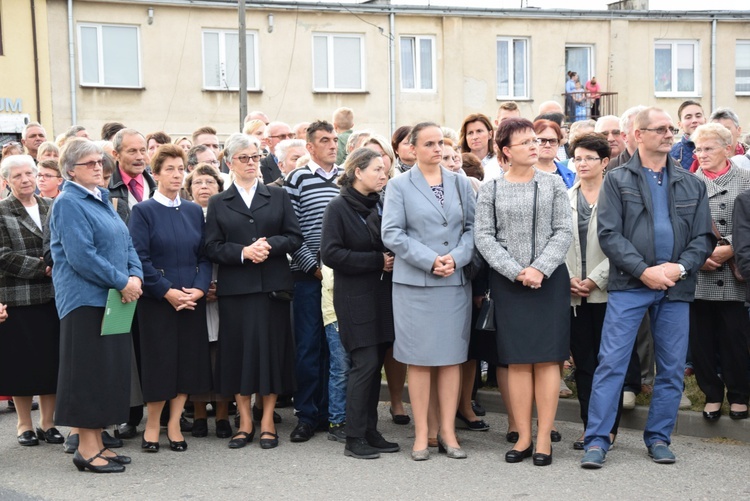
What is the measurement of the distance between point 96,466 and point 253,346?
1.48 metres

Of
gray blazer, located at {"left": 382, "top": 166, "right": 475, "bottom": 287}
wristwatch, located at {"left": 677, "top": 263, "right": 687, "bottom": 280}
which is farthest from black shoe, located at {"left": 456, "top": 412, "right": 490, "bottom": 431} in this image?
wristwatch, located at {"left": 677, "top": 263, "right": 687, "bottom": 280}

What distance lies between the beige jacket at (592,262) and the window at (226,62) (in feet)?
68.8

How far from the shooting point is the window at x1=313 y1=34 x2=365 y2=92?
28188 mm

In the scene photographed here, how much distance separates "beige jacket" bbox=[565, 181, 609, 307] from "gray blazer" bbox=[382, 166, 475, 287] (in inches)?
32.6

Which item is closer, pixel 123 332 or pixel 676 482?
pixel 676 482

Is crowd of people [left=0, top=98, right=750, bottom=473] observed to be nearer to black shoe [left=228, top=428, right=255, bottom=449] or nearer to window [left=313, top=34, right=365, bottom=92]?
black shoe [left=228, top=428, right=255, bottom=449]

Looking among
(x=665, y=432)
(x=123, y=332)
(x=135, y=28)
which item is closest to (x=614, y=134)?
(x=665, y=432)

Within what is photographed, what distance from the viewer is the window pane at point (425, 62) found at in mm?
29062

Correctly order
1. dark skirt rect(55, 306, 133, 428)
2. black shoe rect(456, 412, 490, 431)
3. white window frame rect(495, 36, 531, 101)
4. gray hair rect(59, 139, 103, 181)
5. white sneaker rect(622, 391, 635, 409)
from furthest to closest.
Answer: white window frame rect(495, 36, 531, 101)
black shoe rect(456, 412, 490, 431)
white sneaker rect(622, 391, 635, 409)
gray hair rect(59, 139, 103, 181)
dark skirt rect(55, 306, 133, 428)

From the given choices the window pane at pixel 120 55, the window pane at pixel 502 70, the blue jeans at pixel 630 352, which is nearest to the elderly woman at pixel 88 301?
the blue jeans at pixel 630 352

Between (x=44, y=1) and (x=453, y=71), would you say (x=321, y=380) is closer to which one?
(x=44, y=1)

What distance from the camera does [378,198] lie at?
7.62 m

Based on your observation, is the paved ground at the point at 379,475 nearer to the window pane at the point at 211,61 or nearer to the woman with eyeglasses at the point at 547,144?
the woman with eyeglasses at the point at 547,144

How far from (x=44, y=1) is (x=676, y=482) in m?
22.8
